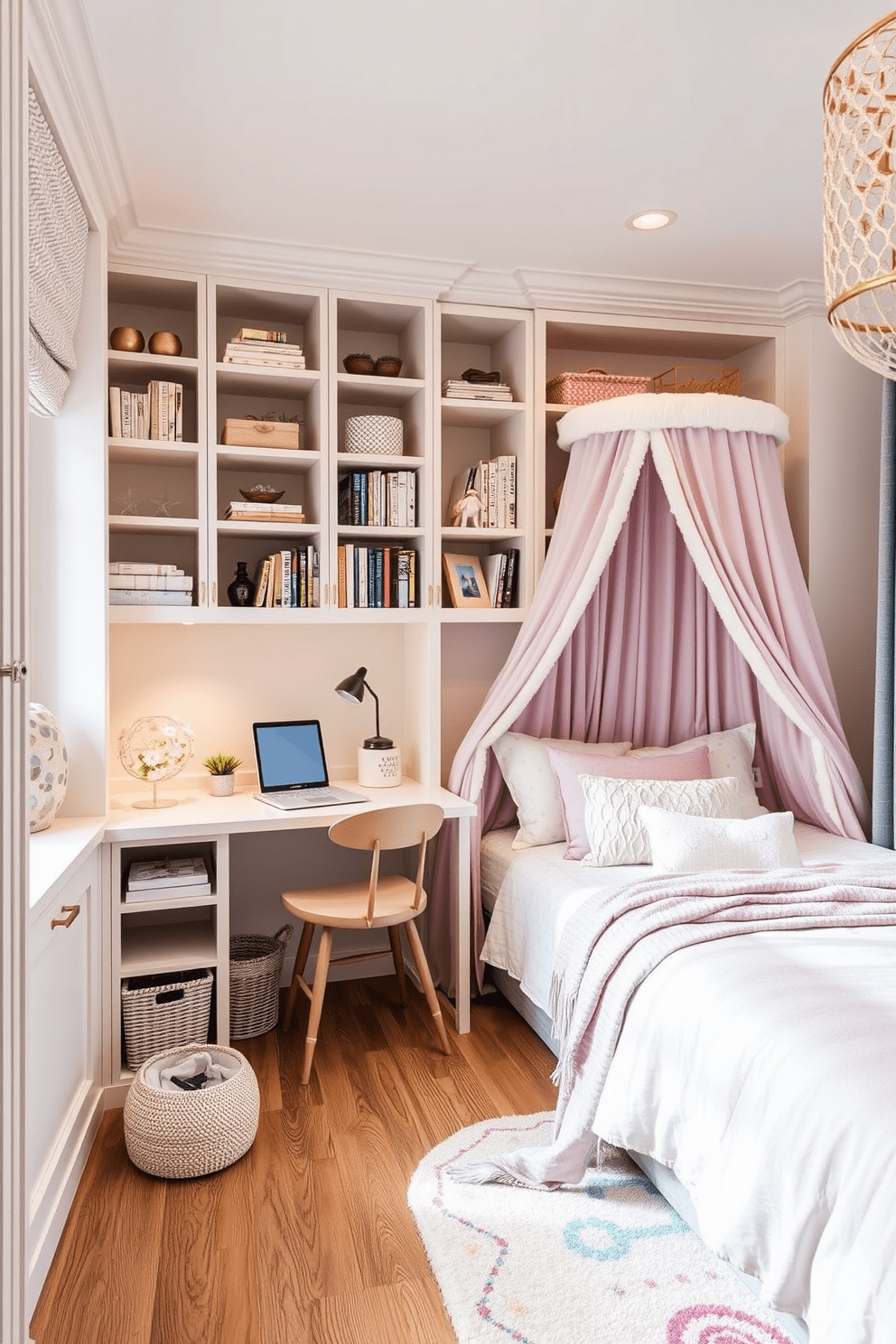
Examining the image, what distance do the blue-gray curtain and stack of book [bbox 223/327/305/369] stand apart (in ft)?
7.01

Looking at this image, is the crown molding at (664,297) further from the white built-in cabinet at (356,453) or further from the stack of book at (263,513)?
the stack of book at (263,513)

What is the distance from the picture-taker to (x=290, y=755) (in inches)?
136

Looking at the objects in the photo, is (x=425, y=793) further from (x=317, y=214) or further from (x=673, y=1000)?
(x=317, y=214)

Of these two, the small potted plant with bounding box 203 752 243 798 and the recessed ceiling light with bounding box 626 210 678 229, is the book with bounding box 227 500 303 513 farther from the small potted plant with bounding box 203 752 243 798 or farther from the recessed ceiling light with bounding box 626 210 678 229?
the recessed ceiling light with bounding box 626 210 678 229

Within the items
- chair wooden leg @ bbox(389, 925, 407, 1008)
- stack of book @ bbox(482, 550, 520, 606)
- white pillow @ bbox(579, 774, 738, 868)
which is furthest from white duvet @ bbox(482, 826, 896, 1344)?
stack of book @ bbox(482, 550, 520, 606)

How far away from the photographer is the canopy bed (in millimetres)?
1626

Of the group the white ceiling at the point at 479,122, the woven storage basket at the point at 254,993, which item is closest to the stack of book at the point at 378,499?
the white ceiling at the point at 479,122

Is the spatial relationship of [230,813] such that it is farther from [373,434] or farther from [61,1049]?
[373,434]

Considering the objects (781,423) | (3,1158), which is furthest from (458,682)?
(3,1158)

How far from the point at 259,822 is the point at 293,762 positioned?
22.7 inches

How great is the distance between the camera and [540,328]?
11.6 feet

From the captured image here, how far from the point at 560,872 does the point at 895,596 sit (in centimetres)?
159

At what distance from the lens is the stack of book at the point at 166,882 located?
282cm

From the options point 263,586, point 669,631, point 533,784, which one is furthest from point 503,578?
point 263,586
